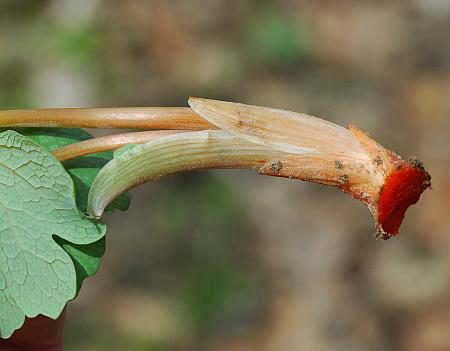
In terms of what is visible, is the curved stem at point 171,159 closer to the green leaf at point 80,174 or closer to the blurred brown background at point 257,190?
the green leaf at point 80,174

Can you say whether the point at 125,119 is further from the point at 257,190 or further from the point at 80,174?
the point at 257,190

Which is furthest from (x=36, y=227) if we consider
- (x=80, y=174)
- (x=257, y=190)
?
(x=257, y=190)

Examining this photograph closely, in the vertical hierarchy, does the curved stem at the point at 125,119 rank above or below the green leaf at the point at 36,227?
above


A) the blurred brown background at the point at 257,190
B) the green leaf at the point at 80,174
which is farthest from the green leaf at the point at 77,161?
the blurred brown background at the point at 257,190

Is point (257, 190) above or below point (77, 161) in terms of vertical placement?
below

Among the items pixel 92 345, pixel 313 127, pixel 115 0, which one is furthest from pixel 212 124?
pixel 115 0

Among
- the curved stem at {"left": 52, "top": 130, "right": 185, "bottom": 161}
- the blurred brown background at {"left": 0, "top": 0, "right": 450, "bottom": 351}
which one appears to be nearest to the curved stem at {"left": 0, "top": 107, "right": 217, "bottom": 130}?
the curved stem at {"left": 52, "top": 130, "right": 185, "bottom": 161}
